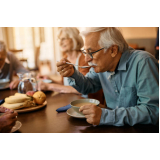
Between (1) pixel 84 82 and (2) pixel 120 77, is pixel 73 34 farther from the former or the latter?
(2) pixel 120 77

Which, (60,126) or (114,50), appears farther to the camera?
(114,50)

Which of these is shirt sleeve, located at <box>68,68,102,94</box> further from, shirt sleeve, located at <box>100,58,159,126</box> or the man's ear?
shirt sleeve, located at <box>100,58,159,126</box>

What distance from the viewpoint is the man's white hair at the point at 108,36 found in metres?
0.98

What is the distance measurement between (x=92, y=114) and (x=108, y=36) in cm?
44

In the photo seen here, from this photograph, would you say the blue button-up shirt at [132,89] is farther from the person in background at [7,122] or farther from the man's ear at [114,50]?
the person in background at [7,122]

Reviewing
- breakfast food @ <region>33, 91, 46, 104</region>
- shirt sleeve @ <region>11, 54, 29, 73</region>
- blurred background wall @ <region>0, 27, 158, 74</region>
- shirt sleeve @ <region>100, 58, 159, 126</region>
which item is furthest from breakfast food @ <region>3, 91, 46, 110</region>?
blurred background wall @ <region>0, 27, 158, 74</region>

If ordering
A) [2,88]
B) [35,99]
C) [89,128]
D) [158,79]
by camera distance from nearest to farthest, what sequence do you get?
[89,128], [158,79], [35,99], [2,88]

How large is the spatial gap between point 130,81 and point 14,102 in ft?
2.18

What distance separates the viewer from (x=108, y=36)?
1.00 meters

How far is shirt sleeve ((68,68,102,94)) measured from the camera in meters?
1.25

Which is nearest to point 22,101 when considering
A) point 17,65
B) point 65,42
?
point 65,42
